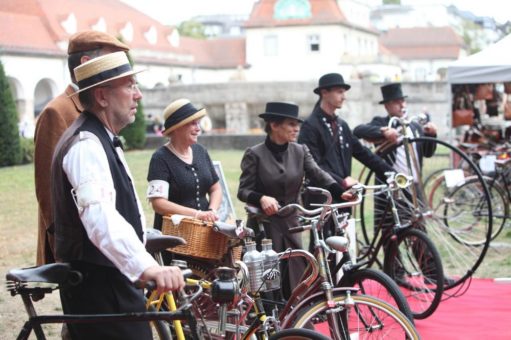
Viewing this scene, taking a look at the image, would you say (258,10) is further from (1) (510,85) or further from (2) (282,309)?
(2) (282,309)

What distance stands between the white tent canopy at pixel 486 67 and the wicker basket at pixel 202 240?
27.4 feet

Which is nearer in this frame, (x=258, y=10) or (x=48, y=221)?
(x=48, y=221)

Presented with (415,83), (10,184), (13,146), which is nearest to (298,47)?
(415,83)

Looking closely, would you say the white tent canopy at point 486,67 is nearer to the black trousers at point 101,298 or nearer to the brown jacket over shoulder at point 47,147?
the brown jacket over shoulder at point 47,147

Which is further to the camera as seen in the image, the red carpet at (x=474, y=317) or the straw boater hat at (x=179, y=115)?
the red carpet at (x=474, y=317)

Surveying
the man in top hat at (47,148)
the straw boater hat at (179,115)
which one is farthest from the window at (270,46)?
the man in top hat at (47,148)

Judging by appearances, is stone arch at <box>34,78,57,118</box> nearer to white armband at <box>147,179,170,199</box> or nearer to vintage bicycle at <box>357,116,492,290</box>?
vintage bicycle at <box>357,116,492,290</box>

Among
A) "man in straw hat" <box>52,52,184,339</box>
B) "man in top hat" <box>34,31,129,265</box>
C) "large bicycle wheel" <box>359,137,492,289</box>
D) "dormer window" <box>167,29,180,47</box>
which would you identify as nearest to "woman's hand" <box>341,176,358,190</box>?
"large bicycle wheel" <box>359,137,492,289</box>

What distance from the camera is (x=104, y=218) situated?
3.62 metres

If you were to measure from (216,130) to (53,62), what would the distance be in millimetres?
20205

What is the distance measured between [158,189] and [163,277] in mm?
2951

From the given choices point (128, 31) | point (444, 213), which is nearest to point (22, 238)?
point (444, 213)

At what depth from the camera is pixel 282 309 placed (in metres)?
5.70

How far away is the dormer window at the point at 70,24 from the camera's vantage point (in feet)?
213
